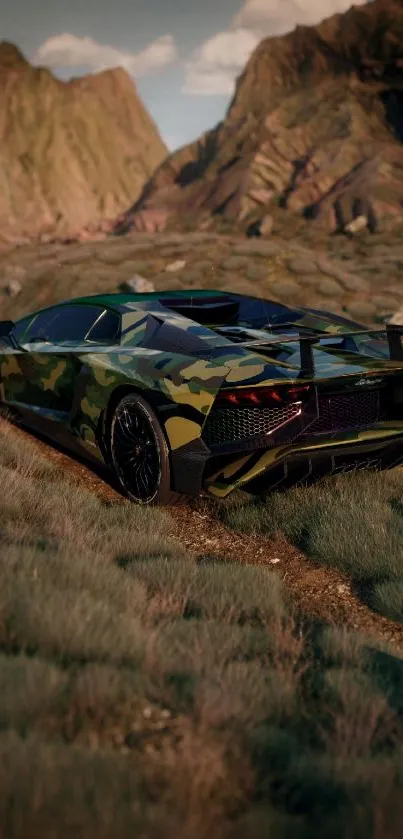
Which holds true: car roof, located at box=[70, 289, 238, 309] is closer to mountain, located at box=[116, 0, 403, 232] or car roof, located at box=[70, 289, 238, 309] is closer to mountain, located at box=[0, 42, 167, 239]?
mountain, located at box=[116, 0, 403, 232]

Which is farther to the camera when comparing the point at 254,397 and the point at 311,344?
the point at 311,344

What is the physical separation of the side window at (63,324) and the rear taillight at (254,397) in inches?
72.8

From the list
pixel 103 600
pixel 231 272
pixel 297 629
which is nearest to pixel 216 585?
pixel 297 629

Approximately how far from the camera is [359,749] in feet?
7.27

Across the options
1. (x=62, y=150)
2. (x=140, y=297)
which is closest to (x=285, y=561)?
(x=140, y=297)

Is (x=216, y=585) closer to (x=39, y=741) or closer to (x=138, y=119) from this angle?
(x=39, y=741)

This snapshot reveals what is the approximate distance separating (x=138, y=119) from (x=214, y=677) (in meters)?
140

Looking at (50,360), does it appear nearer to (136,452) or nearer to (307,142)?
→ (136,452)

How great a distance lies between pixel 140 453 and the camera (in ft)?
15.8

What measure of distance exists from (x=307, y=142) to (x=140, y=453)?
3611cm

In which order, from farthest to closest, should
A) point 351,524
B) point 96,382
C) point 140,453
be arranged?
1. point 96,382
2. point 140,453
3. point 351,524

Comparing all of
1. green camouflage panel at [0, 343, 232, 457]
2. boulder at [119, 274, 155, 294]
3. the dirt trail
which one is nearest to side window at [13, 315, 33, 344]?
green camouflage panel at [0, 343, 232, 457]

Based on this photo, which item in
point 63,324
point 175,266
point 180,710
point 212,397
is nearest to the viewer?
point 180,710

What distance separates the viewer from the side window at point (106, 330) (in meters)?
5.41
